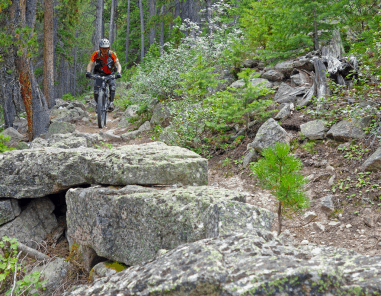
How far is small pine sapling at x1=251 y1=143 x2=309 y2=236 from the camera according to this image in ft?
10.5

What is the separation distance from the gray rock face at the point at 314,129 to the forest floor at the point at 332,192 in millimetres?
158

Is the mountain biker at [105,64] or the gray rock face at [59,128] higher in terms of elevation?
the mountain biker at [105,64]

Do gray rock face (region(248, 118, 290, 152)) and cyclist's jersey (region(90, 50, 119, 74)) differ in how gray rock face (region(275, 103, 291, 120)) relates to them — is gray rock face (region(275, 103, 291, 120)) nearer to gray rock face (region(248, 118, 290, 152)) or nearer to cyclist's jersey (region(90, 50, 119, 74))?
gray rock face (region(248, 118, 290, 152))

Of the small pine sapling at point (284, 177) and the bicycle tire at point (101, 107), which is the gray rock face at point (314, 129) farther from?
the bicycle tire at point (101, 107)

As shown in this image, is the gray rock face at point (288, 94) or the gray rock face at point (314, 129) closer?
the gray rock face at point (314, 129)

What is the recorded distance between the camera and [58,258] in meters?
4.47

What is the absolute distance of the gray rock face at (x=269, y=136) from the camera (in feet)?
19.5

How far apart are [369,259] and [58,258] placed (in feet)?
13.8

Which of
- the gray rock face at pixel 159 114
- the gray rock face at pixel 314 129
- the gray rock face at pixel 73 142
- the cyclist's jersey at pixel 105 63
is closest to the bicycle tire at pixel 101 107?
the cyclist's jersey at pixel 105 63

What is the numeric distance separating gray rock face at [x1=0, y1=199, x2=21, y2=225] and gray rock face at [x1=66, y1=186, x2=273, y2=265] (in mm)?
1328

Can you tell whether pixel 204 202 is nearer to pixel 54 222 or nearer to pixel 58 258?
pixel 58 258

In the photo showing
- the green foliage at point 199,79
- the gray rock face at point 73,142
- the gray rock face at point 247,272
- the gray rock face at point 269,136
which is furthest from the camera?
the green foliage at point 199,79

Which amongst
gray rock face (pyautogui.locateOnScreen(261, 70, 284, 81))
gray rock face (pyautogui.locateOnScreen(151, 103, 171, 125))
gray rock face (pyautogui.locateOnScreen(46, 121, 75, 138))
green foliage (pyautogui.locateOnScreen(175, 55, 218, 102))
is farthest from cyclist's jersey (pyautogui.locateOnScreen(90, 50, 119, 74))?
gray rock face (pyautogui.locateOnScreen(261, 70, 284, 81))

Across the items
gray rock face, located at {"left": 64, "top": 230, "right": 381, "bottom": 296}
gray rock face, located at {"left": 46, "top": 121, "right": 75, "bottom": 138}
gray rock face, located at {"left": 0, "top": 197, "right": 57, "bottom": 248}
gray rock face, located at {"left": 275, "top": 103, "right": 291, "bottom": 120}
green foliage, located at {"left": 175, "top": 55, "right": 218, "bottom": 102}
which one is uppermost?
green foliage, located at {"left": 175, "top": 55, "right": 218, "bottom": 102}
